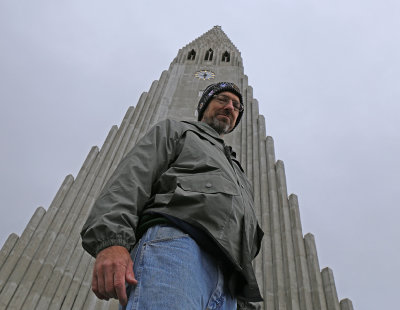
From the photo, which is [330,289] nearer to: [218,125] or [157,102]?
[218,125]

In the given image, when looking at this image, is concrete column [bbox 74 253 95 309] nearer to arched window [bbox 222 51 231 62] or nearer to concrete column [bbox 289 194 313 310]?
concrete column [bbox 289 194 313 310]

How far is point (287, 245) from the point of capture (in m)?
11.6

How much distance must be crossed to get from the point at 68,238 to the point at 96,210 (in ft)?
31.8

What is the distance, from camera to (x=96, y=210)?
8.17 ft

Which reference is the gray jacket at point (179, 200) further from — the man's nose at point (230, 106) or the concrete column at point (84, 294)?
the concrete column at point (84, 294)

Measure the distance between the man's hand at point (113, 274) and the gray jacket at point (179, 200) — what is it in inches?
3.1

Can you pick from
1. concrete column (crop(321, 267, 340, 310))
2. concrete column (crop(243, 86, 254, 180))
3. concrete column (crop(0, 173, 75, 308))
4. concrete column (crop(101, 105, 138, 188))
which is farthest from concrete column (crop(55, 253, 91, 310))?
concrete column (crop(243, 86, 254, 180))

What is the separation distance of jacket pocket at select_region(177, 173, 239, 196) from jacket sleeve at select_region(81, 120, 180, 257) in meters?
0.27

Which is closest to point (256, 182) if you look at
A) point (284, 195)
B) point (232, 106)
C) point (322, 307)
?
point (284, 195)

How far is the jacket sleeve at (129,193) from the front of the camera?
7.63 feet

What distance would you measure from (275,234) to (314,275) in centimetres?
178

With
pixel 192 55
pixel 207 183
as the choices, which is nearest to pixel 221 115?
pixel 207 183

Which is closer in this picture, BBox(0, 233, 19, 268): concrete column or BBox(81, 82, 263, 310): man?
BBox(81, 82, 263, 310): man

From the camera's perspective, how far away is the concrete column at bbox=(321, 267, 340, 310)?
32.3 ft
